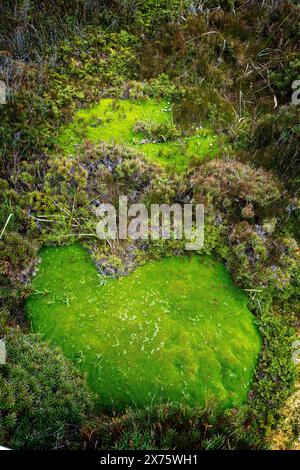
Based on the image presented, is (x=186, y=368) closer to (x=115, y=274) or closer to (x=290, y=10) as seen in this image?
(x=115, y=274)

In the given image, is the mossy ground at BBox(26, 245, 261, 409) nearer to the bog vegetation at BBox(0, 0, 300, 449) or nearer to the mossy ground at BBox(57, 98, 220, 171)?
the bog vegetation at BBox(0, 0, 300, 449)

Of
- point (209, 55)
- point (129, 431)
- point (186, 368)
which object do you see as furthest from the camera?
point (209, 55)

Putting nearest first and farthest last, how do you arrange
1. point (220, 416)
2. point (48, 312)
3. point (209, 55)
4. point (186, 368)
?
point (220, 416) < point (186, 368) < point (48, 312) < point (209, 55)

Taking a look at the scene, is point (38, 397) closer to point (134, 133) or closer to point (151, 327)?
point (151, 327)

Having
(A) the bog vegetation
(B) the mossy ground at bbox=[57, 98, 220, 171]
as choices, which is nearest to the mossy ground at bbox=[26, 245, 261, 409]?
(A) the bog vegetation

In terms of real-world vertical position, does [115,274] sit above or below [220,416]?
above

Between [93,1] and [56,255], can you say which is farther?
[93,1]

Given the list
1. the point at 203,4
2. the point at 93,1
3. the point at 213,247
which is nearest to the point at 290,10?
the point at 203,4
